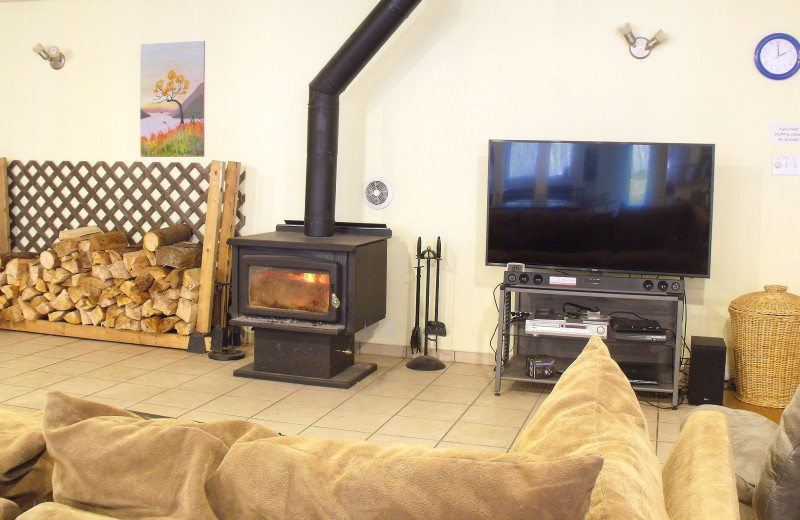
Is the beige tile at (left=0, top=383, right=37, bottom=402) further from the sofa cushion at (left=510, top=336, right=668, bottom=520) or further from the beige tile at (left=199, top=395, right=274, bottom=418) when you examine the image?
the sofa cushion at (left=510, top=336, right=668, bottom=520)

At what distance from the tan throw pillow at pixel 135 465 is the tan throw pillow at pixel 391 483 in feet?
0.13

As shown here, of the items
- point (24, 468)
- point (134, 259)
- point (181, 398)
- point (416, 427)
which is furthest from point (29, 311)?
point (24, 468)

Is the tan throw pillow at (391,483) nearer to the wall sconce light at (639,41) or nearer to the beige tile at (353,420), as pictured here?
the beige tile at (353,420)

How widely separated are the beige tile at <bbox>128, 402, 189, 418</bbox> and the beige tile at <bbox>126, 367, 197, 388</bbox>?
385 millimetres

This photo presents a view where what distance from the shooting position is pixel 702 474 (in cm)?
143

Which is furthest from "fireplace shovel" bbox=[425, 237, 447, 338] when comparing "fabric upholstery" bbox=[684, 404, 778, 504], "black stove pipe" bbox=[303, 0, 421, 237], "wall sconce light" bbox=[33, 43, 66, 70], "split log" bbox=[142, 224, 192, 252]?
"wall sconce light" bbox=[33, 43, 66, 70]

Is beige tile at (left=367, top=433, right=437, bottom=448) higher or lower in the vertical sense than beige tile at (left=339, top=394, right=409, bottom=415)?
lower

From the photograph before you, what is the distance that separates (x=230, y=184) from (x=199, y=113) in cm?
63

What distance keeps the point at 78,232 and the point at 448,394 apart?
308cm

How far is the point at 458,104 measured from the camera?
15.9ft

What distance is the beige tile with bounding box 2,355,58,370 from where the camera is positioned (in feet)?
15.4

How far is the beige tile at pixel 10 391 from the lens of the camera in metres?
4.06

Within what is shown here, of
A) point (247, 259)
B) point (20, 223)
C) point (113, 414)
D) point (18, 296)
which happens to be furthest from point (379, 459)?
point (20, 223)

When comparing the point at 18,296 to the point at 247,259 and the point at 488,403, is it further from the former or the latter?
the point at 488,403
